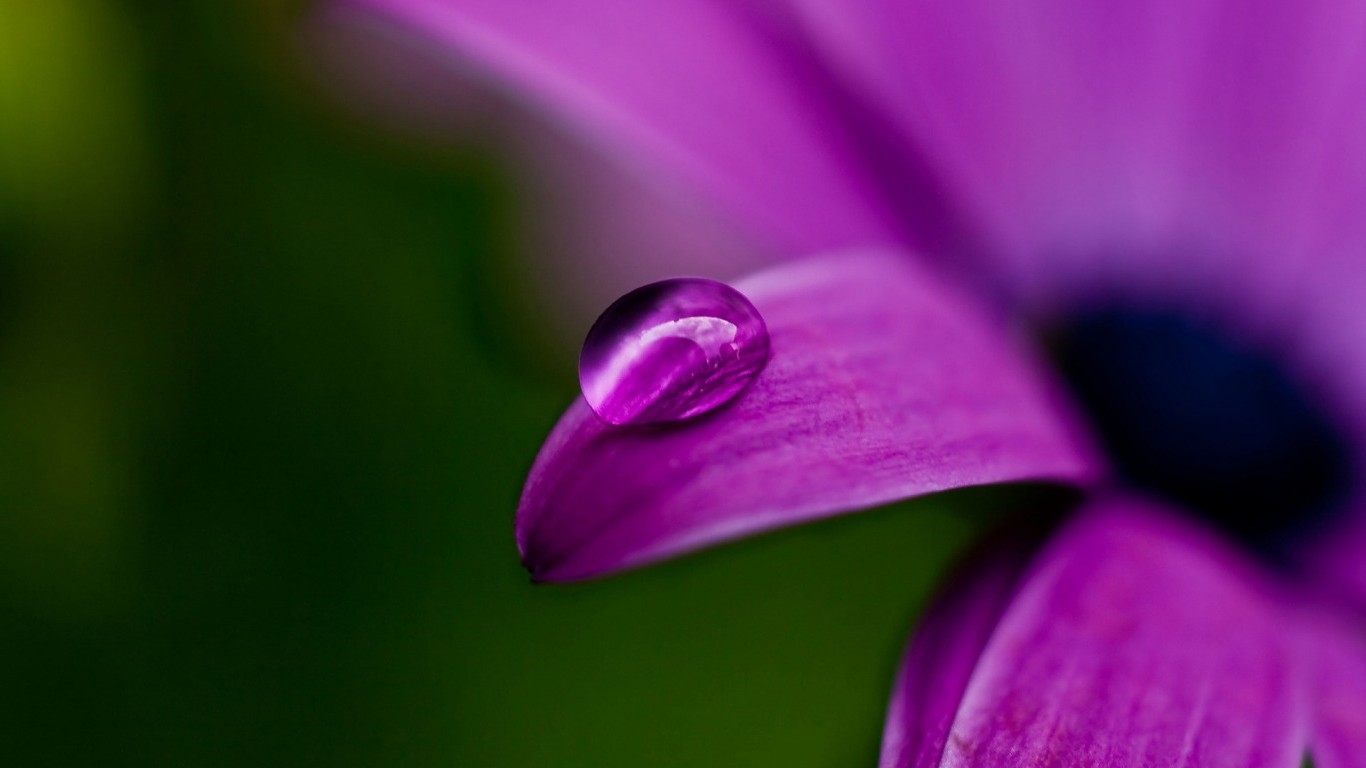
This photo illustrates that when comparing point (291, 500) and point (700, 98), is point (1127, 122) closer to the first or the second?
point (700, 98)

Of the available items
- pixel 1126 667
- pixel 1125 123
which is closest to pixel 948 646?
pixel 1126 667

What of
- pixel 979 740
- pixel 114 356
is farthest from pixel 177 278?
pixel 979 740

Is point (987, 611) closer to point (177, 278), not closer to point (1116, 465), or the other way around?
point (1116, 465)

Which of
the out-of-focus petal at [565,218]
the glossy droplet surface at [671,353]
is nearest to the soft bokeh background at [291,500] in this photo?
the out-of-focus petal at [565,218]

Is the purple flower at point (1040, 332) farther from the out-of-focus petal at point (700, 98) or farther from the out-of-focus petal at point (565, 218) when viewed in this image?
the out-of-focus petal at point (565, 218)

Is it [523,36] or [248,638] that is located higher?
[523,36]

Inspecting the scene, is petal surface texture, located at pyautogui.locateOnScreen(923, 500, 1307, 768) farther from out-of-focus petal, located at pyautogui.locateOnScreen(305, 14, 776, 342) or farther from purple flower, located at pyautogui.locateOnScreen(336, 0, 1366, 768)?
out-of-focus petal, located at pyautogui.locateOnScreen(305, 14, 776, 342)
